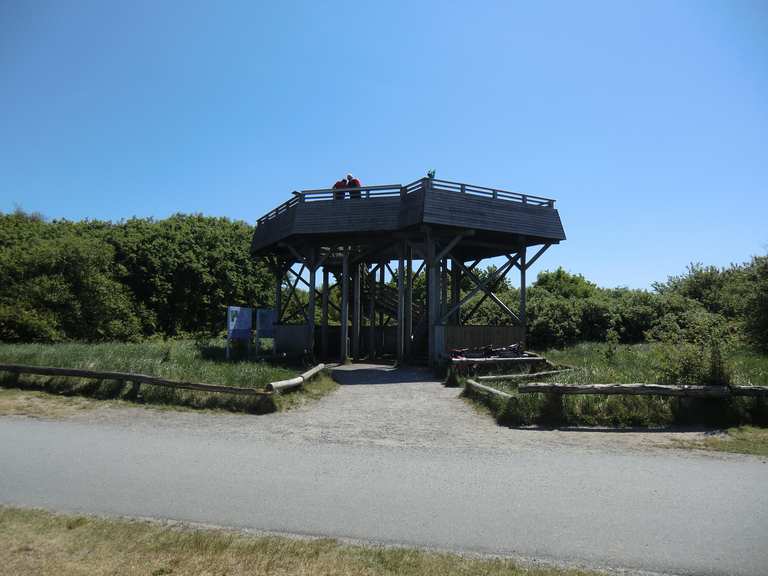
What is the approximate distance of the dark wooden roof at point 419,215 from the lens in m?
18.4

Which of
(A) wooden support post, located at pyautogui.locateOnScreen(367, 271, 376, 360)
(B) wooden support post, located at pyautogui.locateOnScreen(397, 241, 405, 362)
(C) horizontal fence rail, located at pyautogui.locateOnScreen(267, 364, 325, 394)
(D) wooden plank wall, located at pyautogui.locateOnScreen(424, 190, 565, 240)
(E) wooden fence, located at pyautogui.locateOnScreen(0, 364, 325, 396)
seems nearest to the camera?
(E) wooden fence, located at pyautogui.locateOnScreen(0, 364, 325, 396)

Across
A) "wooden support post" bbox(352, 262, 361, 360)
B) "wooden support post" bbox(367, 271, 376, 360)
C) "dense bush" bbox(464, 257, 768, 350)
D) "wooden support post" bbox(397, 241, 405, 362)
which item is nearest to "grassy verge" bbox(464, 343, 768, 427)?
"wooden support post" bbox(397, 241, 405, 362)

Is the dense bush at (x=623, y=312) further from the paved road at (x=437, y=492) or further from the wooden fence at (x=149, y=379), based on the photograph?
the paved road at (x=437, y=492)

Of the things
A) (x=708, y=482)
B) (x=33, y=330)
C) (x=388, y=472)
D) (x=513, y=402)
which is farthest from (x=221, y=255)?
(x=708, y=482)

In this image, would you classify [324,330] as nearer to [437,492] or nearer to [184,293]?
[184,293]

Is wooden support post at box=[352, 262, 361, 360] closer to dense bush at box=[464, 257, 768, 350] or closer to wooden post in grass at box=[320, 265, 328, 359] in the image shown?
wooden post in grass at box=[320, 265, 328, 359]

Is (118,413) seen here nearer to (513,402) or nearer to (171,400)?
(171,400)

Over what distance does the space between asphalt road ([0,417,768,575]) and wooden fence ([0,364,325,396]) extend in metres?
2.45

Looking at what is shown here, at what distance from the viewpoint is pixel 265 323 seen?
2028cm

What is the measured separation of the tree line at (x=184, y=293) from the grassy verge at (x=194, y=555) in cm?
979

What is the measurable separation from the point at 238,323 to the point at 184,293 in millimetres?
15473

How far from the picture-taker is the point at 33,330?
64.1 feet

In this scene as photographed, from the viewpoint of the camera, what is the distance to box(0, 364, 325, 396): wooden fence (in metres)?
10.7

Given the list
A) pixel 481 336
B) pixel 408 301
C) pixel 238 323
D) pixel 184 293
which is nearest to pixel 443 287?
pixel 408 301
